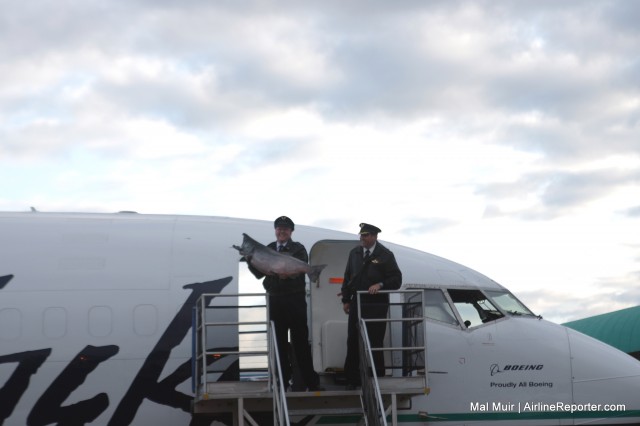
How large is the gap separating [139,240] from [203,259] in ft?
3.35

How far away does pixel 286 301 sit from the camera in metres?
12.2

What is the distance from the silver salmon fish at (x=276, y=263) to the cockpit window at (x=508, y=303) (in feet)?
10.6

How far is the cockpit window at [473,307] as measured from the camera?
13.5m

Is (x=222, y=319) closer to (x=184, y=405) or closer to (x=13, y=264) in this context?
(x=184, y=405)

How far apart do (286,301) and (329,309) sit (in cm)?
169

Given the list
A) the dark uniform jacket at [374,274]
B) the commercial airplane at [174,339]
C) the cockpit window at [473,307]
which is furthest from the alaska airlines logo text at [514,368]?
the dark uniform jacket at [374,274]

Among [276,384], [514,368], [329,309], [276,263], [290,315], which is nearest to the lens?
[276,384]

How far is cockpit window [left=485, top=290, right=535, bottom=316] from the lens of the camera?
13.7 meters

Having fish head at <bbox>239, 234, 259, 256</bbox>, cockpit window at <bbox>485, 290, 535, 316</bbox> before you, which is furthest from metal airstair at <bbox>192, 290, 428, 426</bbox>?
cockpit window at <bbox>485, 290, 535, 316</bbox>

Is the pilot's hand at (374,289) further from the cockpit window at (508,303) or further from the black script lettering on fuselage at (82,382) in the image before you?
the cockpit window at (508,303)

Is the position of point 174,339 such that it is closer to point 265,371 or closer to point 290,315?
point 265,371

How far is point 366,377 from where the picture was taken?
458 inches

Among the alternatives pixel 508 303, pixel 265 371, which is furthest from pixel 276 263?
pixel 508 303

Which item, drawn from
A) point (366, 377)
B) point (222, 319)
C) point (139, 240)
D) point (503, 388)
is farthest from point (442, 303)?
point (139, 240)
